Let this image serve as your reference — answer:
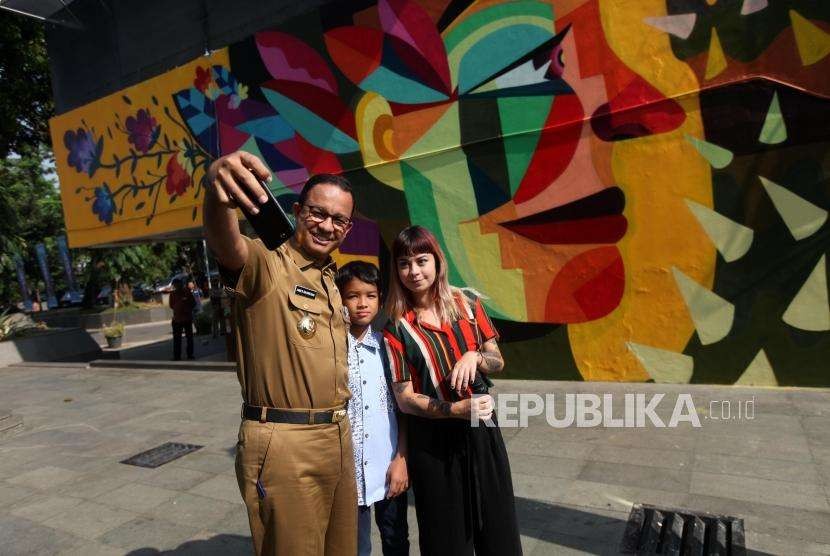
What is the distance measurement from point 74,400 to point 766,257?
9732 millimetres

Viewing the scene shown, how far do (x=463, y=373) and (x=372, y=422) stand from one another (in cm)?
56

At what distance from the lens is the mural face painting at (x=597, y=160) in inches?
221

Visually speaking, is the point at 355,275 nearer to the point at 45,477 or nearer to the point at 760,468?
the point at 760,468

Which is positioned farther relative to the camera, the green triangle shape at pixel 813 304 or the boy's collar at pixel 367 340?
the green triangle shape at pixel 813 304

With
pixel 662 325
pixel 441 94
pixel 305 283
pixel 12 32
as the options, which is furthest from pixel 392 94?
pixel 12 32

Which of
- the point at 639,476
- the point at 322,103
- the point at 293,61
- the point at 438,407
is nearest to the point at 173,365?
the point at 322,103

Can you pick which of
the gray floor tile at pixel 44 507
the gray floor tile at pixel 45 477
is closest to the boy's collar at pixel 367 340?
the gray floor tile at pixel 44 507

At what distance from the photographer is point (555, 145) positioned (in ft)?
21.9

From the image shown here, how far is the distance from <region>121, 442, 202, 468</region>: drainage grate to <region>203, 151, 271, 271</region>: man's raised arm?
4482 millimetres

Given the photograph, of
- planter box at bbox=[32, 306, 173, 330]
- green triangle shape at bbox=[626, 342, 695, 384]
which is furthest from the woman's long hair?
planter box at bbox=[32, 306, 173, 330]

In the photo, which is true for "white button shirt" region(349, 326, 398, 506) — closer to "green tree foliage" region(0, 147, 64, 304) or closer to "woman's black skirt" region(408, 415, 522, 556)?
"woman's black skirt" region(408, 415, 522, 556)

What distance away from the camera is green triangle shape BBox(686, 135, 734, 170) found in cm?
584

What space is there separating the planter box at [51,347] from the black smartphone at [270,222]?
14618mm

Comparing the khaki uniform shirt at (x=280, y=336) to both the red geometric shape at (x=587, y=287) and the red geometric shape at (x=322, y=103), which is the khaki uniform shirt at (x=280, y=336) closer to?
the red geometric shape at (x=587, y=287)
